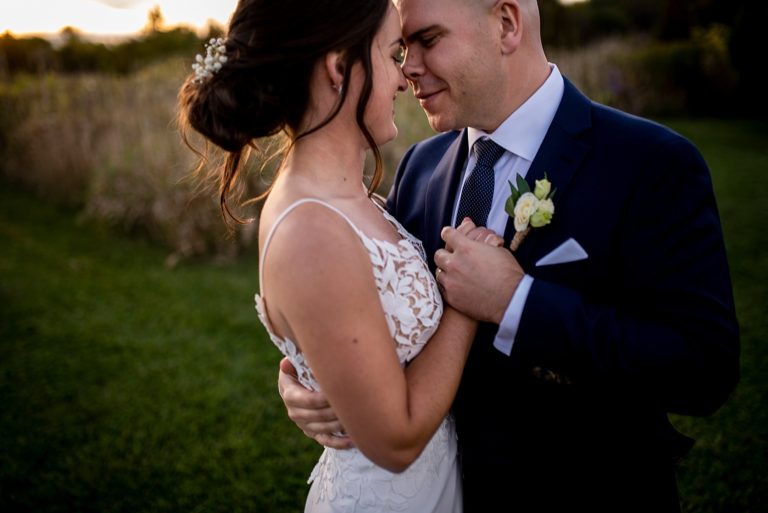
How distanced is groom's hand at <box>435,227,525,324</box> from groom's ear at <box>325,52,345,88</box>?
626 mm

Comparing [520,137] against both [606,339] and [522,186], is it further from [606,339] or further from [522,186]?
A: [606,339]

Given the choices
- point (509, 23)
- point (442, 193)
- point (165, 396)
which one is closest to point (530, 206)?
point (442, 193)

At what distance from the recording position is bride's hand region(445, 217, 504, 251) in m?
1.89

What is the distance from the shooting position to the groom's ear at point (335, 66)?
1.70 meters

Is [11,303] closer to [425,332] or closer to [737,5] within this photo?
[425,332]

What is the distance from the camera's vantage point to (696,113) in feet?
52.2

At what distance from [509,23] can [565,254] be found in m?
0.99

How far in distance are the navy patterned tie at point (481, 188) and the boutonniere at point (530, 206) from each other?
26 cm

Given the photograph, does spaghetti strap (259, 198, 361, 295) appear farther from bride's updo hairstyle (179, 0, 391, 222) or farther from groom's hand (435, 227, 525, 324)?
groom's hand (435, 227, 525, 324)

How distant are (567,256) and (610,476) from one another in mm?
815

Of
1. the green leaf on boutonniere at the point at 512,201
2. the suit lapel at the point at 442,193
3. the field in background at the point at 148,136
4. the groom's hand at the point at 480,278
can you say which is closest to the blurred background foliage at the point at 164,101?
the field in background at the point at 148,136

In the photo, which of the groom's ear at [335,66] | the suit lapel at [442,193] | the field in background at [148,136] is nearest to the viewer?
the groom's ear at [335,66]

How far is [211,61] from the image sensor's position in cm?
179

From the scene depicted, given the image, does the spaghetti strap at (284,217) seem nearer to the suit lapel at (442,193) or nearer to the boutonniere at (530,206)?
the boutonniere at (530,206)
